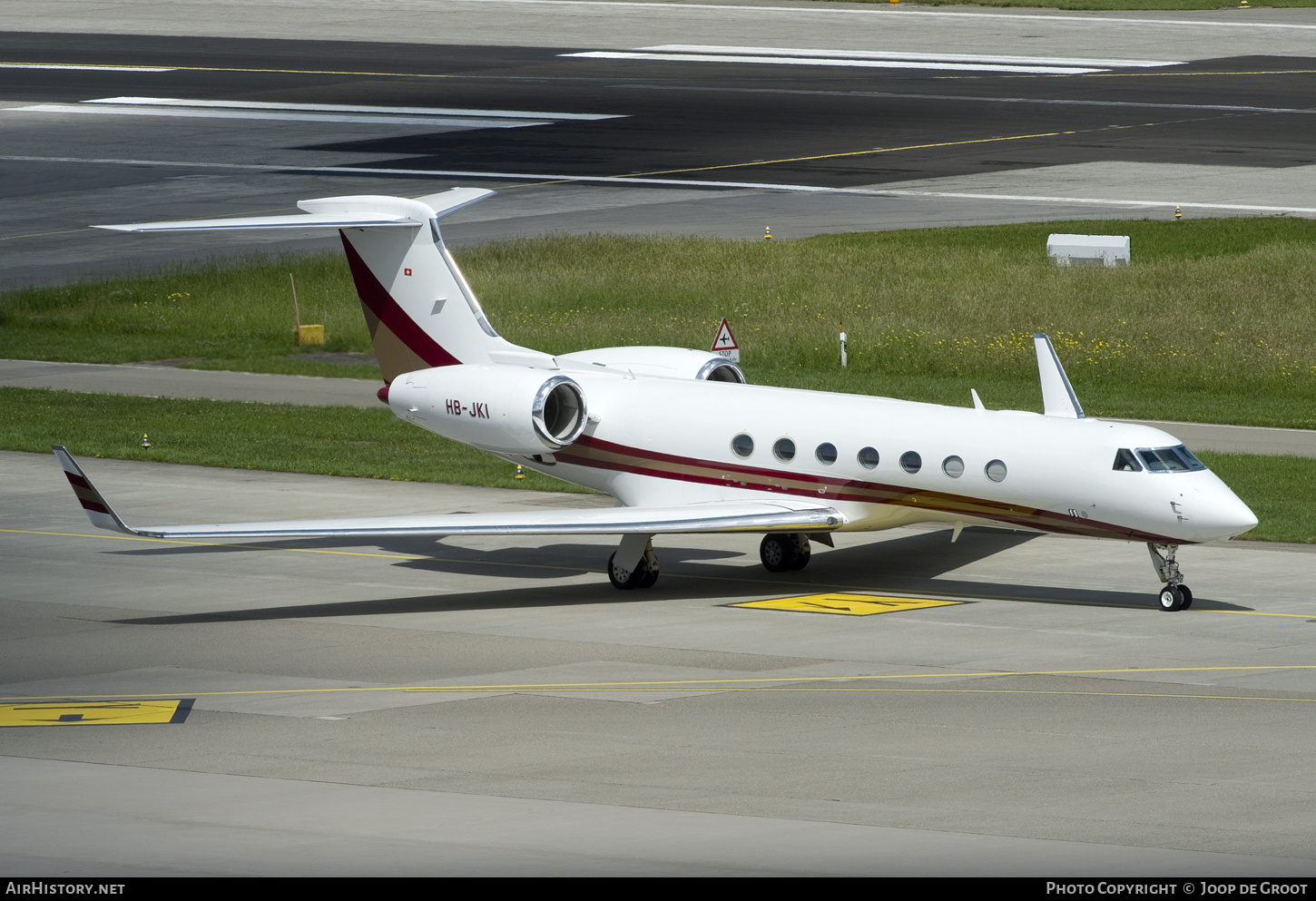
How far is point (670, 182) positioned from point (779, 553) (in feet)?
135

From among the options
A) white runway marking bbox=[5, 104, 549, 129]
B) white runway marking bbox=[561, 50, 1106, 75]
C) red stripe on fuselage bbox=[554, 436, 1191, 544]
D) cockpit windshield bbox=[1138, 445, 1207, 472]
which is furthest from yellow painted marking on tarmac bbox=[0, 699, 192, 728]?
white runway marking bbox=[561, 50, 1106, 75]

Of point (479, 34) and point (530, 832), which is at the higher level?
point (479, 34)

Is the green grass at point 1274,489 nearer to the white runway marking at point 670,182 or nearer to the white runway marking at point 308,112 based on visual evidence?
the white runway marking at point 670,182

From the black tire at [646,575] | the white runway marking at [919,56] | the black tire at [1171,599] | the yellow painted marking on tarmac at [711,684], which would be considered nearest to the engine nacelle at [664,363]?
the black tire at [646,575]

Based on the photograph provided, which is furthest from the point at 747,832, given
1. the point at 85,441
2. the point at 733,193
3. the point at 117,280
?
the point at 733,193

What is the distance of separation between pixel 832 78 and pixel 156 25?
42848 mm

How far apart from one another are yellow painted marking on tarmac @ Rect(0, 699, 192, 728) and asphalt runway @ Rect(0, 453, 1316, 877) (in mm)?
98

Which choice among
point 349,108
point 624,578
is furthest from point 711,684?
point 349,108

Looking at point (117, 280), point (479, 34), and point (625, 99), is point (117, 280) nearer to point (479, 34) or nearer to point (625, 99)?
point (625, 99)

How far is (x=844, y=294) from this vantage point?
161 feet

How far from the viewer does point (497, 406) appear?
27312 mm

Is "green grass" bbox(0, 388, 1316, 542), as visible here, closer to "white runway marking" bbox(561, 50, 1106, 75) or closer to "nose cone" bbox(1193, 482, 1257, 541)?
"nose cone" bbox(1193, 482, 1257, 541)

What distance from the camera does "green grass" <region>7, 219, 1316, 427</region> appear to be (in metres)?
41.4

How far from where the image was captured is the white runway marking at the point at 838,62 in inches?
3585
